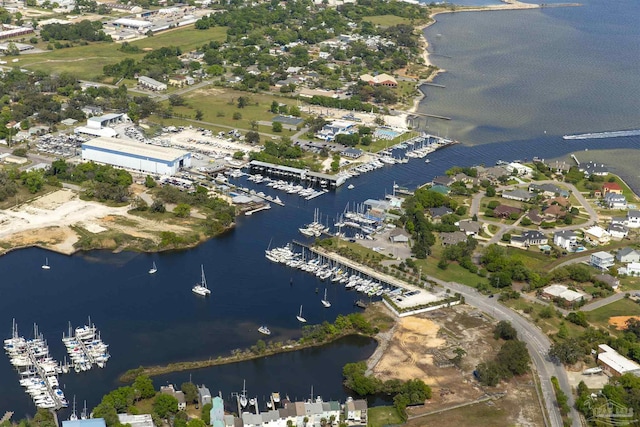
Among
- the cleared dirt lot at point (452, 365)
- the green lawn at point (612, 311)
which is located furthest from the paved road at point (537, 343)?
the green lawn at point (612, 311)

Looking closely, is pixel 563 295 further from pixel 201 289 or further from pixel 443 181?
pixel 201 289

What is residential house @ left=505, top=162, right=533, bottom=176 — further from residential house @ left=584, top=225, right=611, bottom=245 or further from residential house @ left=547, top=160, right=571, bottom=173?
residential house @ left=584, top=225, right=611, bottom=245

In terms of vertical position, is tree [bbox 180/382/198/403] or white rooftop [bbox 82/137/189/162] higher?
white rooftop [bbox 82/137/189/162]

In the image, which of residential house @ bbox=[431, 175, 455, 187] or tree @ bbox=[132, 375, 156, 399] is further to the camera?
residential house @ bbox=[431, 175, 455, 187]

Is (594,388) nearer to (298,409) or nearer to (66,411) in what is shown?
(298,409)

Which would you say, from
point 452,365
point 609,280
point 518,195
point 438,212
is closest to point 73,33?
point 438,212

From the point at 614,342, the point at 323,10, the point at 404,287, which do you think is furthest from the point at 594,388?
the point at 323,10

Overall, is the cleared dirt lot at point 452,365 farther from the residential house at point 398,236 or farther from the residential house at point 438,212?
the residential house at point 438,212

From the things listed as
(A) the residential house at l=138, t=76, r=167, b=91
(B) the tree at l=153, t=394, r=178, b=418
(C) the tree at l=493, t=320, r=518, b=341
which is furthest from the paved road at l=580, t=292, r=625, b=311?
(A) the residential house at l=138, t=76, r=167, b=91

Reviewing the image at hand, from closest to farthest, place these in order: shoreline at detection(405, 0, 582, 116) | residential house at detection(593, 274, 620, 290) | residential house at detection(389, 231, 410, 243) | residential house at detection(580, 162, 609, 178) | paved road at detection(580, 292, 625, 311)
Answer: paved road at detection(580, 292, 625, 311) → residential house at detection(593, 274, 620, 290) → residential house at detection(389, 231, 410, 243) → residential house at detection(580, 162, 609, 178) → shoreline at detection(405, 0, 582, 116)
